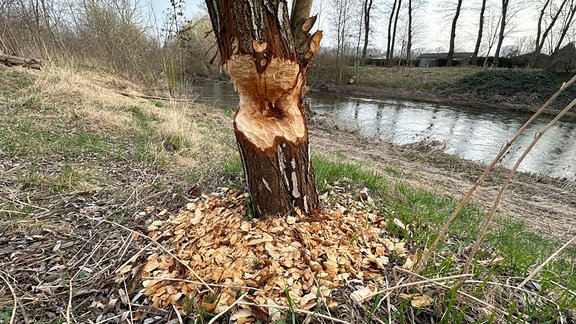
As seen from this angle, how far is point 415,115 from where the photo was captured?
1359cm

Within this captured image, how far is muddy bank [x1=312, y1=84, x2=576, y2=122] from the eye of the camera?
50.9 ft

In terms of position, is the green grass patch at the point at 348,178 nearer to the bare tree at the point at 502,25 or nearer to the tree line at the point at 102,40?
the tree line at the point at 102,40

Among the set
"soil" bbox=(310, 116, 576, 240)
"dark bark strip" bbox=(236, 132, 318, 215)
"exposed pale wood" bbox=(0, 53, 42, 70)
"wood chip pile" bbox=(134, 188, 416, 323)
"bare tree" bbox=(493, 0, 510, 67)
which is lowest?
"soil" bbox=(310, 116, 576, 240)

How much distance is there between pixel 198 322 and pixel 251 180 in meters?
0.81

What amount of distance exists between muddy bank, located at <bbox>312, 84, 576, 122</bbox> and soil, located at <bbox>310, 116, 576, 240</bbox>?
11039 mm

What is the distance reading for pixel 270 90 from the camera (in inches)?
60.7

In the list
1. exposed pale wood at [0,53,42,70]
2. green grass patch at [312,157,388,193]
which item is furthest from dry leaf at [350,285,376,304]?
exposed pale wood at [0,53,42,70]

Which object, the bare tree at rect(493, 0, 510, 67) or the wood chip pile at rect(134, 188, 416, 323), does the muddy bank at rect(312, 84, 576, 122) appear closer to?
the bare tree at rect(493, 0, 510, 67)

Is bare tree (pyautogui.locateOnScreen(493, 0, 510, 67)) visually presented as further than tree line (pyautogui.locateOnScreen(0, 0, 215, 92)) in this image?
Yes

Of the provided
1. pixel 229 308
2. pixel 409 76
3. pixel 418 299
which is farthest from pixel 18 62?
pixel 409 76

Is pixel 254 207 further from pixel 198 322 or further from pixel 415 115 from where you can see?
pixel 415 115

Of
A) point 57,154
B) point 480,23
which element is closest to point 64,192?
point 57,154

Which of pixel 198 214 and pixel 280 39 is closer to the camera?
pixel 280 39

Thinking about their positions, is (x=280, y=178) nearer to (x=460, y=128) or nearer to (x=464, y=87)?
(x=460, y=128)
